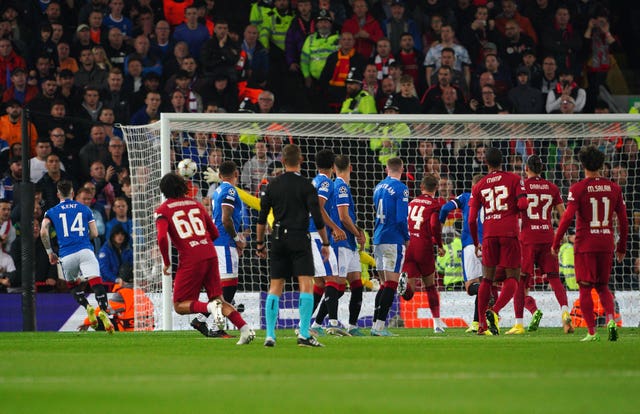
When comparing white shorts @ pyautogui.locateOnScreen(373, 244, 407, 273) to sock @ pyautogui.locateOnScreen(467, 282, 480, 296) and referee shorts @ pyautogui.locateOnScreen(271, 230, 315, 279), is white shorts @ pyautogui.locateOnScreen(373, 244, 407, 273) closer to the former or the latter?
sock @ pyautogui.locateOnScreen(467, 282, 480, 296)

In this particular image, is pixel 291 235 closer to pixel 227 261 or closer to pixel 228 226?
pixel 228 226

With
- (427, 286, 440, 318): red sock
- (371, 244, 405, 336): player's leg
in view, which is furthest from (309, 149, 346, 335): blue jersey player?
(427, 286, 440, 318): red sock

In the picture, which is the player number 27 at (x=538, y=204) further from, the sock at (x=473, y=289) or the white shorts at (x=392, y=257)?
the sock at (x=473, y=289)

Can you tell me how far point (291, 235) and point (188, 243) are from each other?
1375 mm

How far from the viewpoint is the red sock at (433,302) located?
1533cm

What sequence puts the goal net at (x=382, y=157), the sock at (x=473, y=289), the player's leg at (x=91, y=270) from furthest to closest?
the goal net at (x=382, y=157)
the sock at (x=473, y=289)
the player's leg at (x=91, y=270)

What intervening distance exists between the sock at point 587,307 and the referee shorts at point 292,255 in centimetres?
305

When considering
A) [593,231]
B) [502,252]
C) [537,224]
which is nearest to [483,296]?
[502,252]

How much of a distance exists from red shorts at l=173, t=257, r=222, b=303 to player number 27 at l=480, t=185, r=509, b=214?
11.2ft

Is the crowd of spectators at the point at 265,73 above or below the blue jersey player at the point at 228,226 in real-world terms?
above

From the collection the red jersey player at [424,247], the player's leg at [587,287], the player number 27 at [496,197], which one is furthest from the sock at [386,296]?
the player's leg at [587,287]

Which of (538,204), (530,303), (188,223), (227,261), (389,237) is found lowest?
(530,303)

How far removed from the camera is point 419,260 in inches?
601

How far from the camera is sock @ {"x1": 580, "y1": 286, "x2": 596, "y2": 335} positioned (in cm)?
1231
